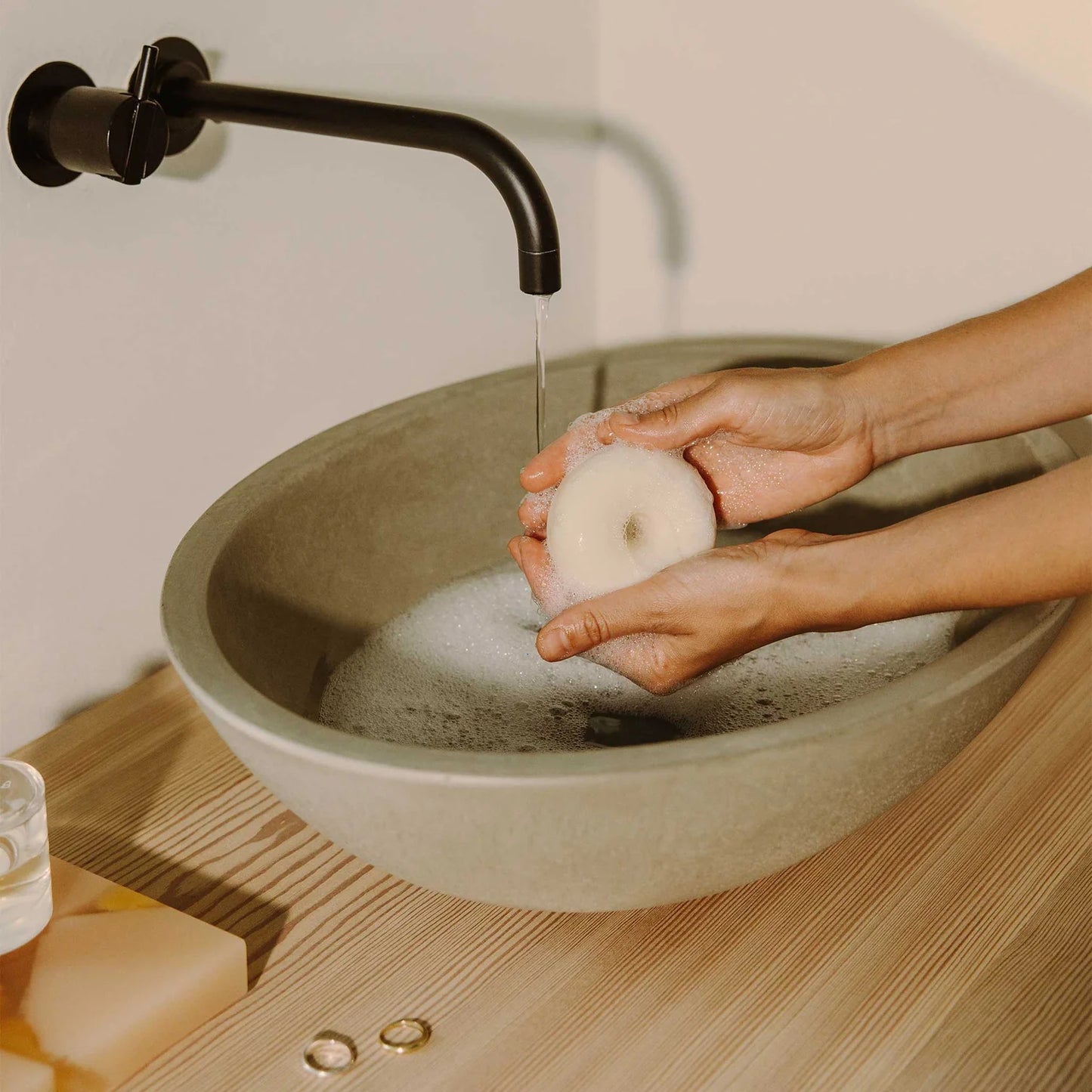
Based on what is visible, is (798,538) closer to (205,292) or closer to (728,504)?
(728,504)

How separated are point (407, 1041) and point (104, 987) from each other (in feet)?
0.49

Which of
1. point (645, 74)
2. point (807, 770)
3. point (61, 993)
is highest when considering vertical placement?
point (645, 74)

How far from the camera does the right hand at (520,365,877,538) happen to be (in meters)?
0.81

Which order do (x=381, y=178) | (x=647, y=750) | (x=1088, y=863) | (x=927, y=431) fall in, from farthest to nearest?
(x=381, y=178), (x=927, y=431), (x=1088, y=863), (x=647, y=750)

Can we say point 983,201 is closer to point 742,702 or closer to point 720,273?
point 720,273

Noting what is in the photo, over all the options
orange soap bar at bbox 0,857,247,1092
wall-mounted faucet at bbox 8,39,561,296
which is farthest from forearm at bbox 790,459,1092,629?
orange soap bar at bbox 0,857,247,1092

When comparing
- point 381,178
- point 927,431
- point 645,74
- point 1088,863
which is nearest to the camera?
point 1088,863

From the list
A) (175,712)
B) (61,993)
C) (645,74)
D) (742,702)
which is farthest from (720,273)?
(61,993)

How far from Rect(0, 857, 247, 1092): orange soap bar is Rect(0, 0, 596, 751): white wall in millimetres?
243

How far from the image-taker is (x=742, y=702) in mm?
815

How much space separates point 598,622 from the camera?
2.36 feet

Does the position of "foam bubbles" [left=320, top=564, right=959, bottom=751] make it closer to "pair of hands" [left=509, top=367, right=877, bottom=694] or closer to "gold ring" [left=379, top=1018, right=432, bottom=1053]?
"pair of hands" [left=509, top=367, right=877, bottom=694]

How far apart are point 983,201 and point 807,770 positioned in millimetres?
619

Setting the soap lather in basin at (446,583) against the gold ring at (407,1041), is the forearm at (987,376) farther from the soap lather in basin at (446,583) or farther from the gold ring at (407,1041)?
the gold ring at (407,1041)
